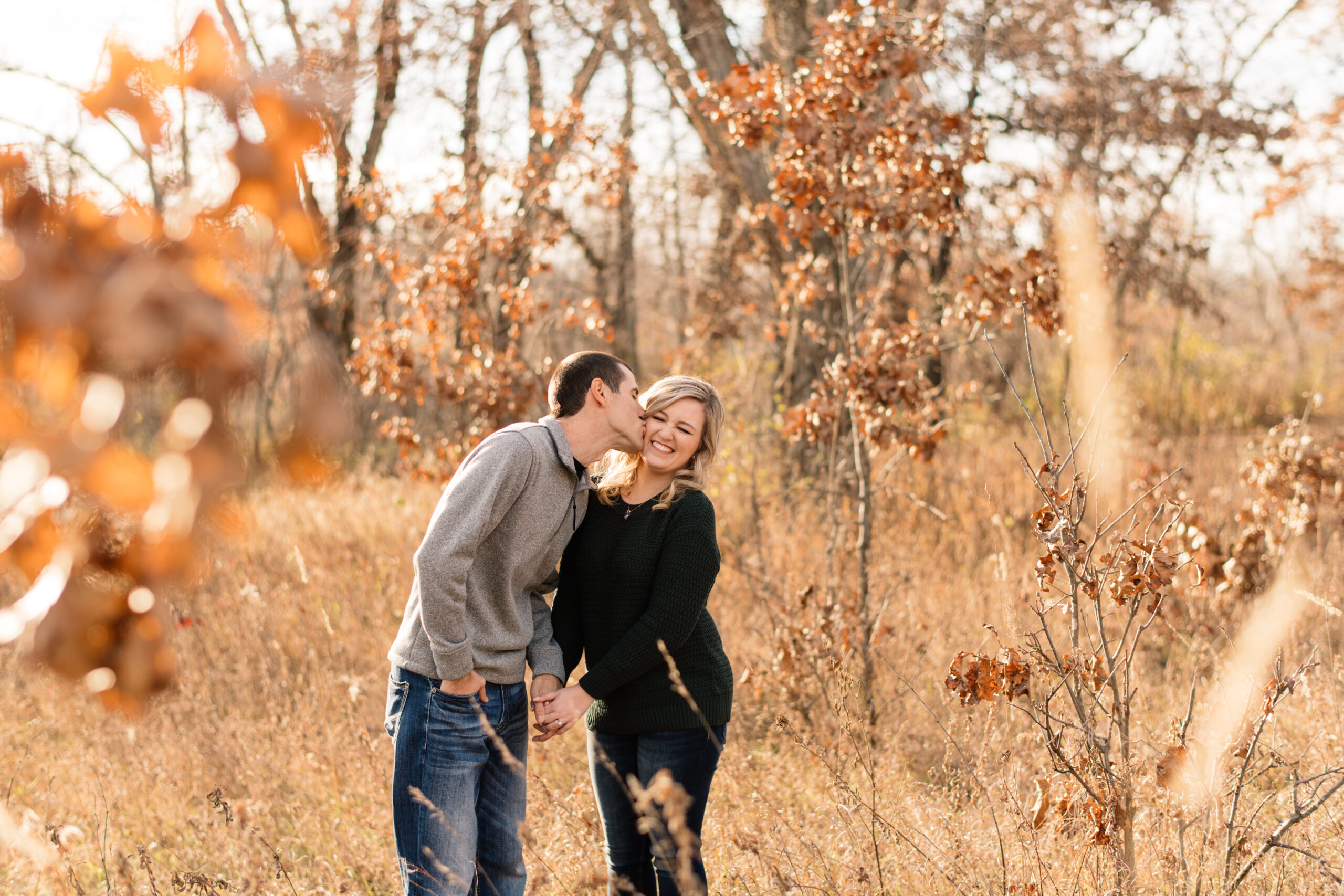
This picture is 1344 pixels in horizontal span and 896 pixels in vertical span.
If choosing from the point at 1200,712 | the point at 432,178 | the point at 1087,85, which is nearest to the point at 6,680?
the point at 432,178

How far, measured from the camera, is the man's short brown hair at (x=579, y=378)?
2.38 meters

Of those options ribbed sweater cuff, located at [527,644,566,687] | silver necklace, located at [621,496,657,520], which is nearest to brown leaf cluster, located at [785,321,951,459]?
silver necklace, located at [621,496,657,520]

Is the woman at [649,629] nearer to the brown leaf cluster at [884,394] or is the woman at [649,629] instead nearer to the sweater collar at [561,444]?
the sweater collar at [561,444]

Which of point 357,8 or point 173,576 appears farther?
point 357,8

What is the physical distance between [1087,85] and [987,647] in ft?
25.5

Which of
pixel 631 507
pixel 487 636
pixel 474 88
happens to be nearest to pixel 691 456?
pixel 631 507

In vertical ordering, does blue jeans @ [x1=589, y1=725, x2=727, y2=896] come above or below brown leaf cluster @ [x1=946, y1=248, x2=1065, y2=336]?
below

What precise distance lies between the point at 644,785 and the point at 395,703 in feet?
2.31

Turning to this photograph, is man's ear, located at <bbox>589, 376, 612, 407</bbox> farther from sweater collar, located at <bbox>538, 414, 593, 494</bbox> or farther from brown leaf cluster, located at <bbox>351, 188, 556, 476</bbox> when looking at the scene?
brown leaf cluster, located at <bbox>351, 188, 556, 476</bbox>

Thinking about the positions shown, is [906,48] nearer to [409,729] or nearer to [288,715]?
[409,729]

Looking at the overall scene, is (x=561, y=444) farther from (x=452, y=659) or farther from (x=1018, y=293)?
(x=1018, y=293)

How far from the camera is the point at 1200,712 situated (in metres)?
3.51

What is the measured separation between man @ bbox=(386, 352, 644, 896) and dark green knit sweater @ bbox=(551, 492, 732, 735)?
0.10m

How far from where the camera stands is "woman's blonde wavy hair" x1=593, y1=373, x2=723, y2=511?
2453 mm
